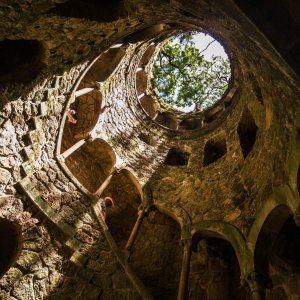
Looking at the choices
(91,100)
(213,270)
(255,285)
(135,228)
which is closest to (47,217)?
(135,228)

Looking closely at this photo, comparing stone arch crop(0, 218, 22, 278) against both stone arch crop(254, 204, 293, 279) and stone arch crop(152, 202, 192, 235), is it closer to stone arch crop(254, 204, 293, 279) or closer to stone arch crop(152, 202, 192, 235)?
stone arch crop(152, 202, 192, 235)

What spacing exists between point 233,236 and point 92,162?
439 cm

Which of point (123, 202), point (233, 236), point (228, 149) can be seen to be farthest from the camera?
point (123, 202)

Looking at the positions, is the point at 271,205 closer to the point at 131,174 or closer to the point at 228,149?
the point at 228,149

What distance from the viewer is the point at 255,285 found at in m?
5.04

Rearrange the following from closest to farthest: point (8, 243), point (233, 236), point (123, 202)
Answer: point (8, 243), point (233, 236), point (123, 202)

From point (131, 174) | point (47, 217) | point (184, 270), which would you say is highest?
point (131, 174)

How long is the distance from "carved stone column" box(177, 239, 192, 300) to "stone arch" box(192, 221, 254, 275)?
0.29m

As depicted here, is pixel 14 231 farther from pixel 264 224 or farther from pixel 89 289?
pixel 264 224

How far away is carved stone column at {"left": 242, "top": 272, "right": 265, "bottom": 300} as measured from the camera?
16.1ft

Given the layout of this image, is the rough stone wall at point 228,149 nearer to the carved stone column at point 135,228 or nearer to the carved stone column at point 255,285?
the carved stone column at point 135,228

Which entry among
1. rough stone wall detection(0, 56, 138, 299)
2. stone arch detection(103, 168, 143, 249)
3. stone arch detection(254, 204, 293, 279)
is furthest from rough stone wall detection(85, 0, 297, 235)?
rough stone wall detection(0, 56, 138, 299)

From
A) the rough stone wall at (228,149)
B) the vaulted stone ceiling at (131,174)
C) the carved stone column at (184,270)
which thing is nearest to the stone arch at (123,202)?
the vaulted stone ceiling at (131,174)

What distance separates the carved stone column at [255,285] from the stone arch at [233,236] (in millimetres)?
95
